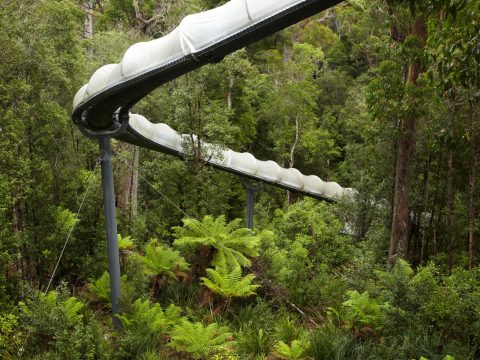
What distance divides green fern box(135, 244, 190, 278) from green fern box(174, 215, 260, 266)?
289 millimetres

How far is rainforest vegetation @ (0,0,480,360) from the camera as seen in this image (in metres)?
6.02

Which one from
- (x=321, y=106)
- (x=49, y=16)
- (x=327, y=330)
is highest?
(x=321, y=106)

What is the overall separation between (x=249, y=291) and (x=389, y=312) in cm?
271

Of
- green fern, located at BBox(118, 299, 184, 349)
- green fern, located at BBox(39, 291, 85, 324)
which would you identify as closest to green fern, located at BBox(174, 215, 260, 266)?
green fern, located at BBox(118, 299, 184, 349)

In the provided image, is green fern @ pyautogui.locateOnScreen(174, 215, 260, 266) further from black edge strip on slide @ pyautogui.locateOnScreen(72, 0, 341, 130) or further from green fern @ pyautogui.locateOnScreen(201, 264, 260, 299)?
black edge strip on slide @ pyautogui.locateOnScreen(72, 0, 341, 130)

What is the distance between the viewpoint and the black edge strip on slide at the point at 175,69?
486cm

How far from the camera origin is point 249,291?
8.17 m

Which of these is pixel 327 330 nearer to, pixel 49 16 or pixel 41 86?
pixel 41 86

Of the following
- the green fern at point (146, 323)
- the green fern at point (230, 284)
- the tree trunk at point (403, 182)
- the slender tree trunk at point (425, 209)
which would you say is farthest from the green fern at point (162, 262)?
the slender tree trunk at point (425, 209)

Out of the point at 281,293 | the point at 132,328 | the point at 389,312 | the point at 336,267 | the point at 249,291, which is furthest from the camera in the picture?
the point at 336,267

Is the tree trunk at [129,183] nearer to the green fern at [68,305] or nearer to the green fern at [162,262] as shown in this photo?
the green fern at [162,262]

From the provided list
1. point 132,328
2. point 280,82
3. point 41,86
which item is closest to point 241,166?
point 41,86

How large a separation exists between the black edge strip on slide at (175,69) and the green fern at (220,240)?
2875 millimetres

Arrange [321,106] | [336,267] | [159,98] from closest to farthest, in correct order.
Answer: [336,267] → [159,98] → [321,106]
